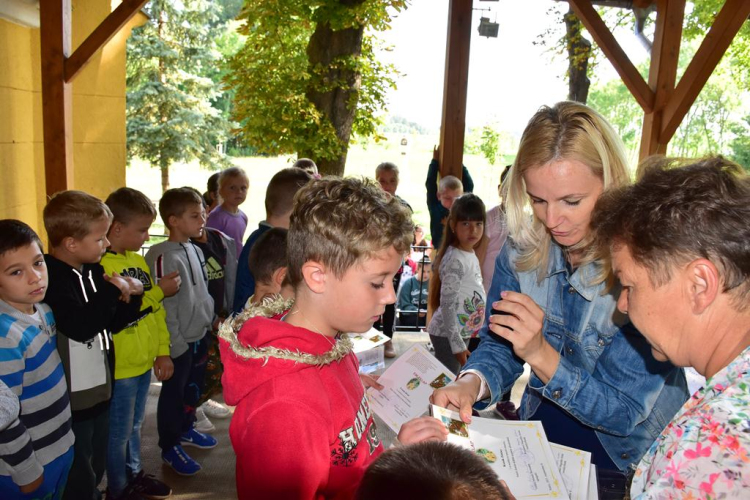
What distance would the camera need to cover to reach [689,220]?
1.01 metres

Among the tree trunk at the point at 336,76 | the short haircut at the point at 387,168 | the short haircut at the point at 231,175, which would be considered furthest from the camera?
the tree trunk at the point at 336,76

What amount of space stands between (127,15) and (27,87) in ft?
5.50

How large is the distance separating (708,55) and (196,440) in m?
5.75

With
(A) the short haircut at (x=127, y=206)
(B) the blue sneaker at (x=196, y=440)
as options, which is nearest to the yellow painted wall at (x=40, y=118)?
(A) the short haircut at (x=127, y=206)

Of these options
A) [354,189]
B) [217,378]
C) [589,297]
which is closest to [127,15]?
[217,378]

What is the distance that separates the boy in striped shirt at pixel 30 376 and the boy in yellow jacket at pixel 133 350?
24.8 inches

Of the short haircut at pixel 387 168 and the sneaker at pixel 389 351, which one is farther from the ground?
the short haircut at pixel 387 168

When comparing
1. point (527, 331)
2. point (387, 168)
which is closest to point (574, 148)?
point (527, 331)

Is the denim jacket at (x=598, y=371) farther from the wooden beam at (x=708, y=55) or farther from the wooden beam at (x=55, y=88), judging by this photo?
the wooden beam at (x=708, y=55)

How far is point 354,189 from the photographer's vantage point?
1.46 m

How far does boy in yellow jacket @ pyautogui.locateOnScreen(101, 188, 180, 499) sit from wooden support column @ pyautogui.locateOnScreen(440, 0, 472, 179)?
11.8ft

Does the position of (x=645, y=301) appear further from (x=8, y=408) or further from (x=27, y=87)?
(x=27, y=87)

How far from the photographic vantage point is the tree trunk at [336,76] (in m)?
7.54

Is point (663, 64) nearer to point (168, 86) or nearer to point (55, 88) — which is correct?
point (55, 88)
